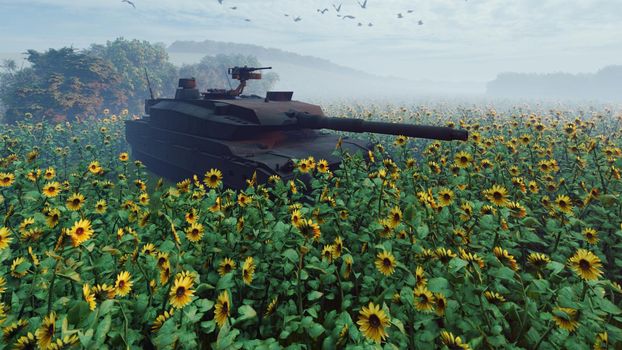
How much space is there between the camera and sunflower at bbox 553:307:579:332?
6.91 feet

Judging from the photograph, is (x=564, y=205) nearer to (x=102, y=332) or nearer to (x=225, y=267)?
(x=225, y=267)

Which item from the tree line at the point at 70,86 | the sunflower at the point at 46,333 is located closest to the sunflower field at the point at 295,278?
the sunflower at the point at 46,333

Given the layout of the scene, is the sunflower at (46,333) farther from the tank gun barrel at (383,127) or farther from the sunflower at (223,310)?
the tank gun barrel at (383,127)

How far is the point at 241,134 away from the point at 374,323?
633cm

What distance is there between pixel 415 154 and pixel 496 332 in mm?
11794

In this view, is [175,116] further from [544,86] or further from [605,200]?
[544,86]

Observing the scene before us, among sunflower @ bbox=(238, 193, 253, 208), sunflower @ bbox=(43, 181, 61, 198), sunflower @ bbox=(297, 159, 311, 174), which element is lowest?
sunflower @ bbox=(43, 181, 61, 198)

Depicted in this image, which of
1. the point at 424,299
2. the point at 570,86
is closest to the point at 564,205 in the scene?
the point at 424,299

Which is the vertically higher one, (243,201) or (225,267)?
(243,201)

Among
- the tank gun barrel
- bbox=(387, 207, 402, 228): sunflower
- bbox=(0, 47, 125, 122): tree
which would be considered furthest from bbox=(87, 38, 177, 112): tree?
bbox=(387, 207, 402, 228): sunflower

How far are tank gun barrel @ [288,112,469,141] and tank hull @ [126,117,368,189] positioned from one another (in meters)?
0.58

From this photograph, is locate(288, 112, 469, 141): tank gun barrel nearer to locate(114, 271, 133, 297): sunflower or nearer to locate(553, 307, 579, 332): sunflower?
locate(553, 307, 579, 332): sunflower

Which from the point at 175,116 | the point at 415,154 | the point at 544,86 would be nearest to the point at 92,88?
the point at 175,116

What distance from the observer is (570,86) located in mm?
129500
